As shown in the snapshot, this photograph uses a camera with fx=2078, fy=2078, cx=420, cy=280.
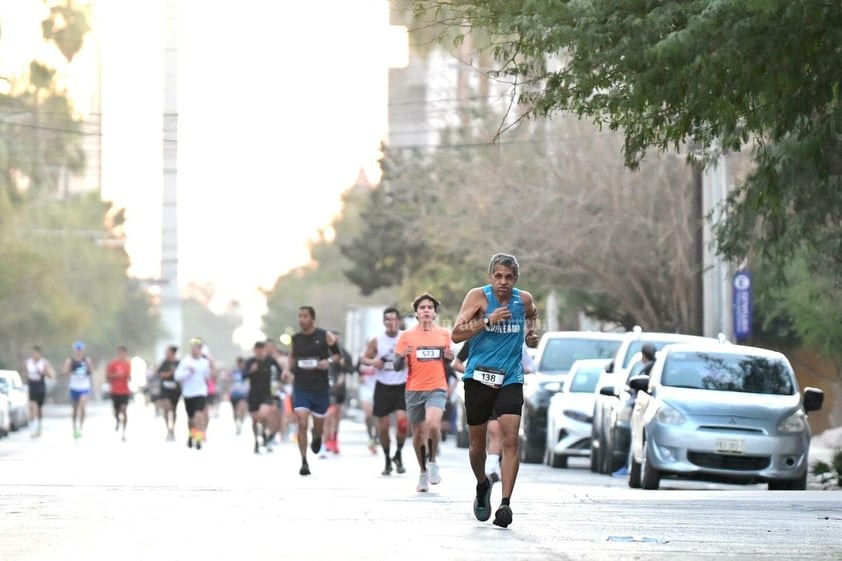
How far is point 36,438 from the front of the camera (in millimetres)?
39406

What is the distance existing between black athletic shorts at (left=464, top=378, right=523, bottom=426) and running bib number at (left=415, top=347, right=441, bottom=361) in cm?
561

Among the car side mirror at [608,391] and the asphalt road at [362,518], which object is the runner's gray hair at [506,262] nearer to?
the asphalt road at [362,518]

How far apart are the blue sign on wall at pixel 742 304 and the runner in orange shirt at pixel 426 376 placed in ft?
48.8

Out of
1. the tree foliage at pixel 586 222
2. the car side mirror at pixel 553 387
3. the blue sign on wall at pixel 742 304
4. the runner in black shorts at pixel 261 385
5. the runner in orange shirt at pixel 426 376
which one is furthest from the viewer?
the tree foliage at pixel 586 222

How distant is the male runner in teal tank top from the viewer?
1410 centimetres

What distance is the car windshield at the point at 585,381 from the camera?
93.0ft

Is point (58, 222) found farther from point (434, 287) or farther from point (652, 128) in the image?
point (652, 128)

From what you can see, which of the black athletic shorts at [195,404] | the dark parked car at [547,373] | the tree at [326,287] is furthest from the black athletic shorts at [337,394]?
the tree at [326,287]

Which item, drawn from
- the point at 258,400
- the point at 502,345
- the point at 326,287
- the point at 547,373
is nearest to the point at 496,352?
the point at 502,345

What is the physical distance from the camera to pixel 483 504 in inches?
571

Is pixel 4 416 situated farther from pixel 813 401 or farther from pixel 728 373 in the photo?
pixel 813 401

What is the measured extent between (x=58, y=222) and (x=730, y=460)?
6949 cm

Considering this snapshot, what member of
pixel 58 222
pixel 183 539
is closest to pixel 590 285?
pixel 183 539

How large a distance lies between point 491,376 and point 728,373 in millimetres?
8469
